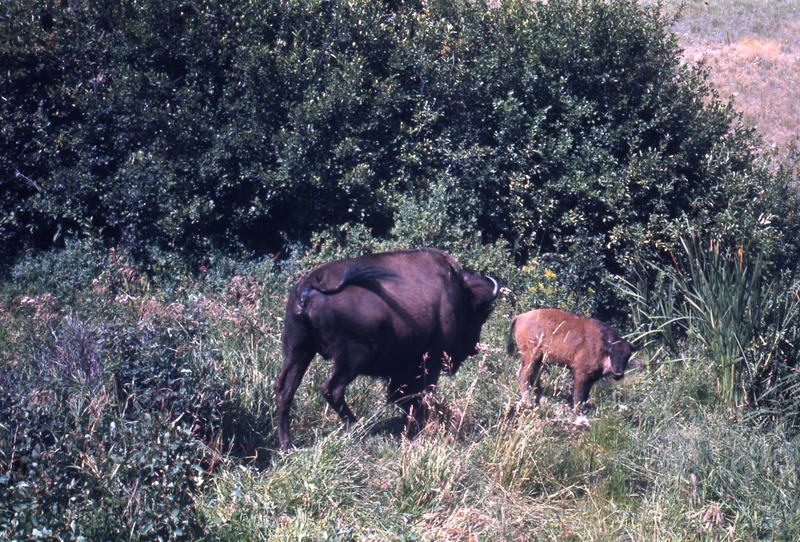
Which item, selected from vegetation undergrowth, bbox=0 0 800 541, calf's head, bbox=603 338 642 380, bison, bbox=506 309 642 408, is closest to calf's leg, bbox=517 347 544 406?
bison, bbox=506 309 642 408

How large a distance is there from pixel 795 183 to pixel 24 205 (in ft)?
38.4

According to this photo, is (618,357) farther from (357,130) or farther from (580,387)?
(357,130)

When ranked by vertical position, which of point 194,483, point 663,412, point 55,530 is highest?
point 55,530

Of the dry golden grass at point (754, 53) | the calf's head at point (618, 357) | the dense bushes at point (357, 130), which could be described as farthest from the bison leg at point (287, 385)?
the dry golden grass at point (754, 53)

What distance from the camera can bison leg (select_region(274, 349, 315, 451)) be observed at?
5.90 metres

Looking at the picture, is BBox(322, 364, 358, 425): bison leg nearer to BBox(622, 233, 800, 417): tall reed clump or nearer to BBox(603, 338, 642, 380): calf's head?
BBox(603, 338, 642, 380): calf's head

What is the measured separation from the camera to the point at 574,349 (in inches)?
293

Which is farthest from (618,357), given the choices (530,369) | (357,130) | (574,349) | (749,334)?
(357,130)

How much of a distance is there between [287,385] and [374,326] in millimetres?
810

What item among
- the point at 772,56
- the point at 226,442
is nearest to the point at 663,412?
the point at 226,442

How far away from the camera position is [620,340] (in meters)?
7.46

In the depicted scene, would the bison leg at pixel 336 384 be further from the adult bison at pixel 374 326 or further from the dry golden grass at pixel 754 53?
the dry golden grass at pixel 754 53

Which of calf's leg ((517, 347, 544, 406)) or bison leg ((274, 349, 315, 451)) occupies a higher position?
bison leg ((274, 349, 315, 451))

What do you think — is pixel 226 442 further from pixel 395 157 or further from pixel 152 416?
pixel 395 157
